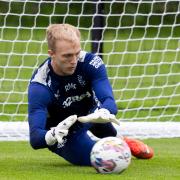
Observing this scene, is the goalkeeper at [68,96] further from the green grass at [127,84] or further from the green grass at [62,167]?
the green grass at [127,84]

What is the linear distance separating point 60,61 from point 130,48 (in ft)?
25.1

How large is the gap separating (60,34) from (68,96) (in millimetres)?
A: 475

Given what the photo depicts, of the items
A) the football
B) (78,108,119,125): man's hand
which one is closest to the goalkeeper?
(78,108,119,125): man's hand

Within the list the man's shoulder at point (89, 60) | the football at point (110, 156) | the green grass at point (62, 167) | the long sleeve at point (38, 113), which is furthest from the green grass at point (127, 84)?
the football at point (110, 156)

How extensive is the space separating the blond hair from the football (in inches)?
27.0

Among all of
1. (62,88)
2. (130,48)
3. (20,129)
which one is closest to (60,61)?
(62,88)

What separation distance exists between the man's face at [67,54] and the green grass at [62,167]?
67cm

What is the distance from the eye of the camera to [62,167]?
5.42 metres

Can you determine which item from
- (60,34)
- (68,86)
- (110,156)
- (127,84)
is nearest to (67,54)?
(60,34)

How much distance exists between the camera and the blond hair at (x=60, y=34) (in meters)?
5.08

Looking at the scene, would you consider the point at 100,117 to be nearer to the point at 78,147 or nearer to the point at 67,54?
the point at 67,54

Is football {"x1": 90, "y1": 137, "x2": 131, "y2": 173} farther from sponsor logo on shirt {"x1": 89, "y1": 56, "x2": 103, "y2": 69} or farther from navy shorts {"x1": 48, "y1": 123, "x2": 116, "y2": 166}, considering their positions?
sponsor logo on shirt {"x1": 89, "y1": 56, "x2": 103, "y2": 69}

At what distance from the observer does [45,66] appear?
17.7 feet

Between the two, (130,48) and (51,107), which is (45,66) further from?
(130,48)
